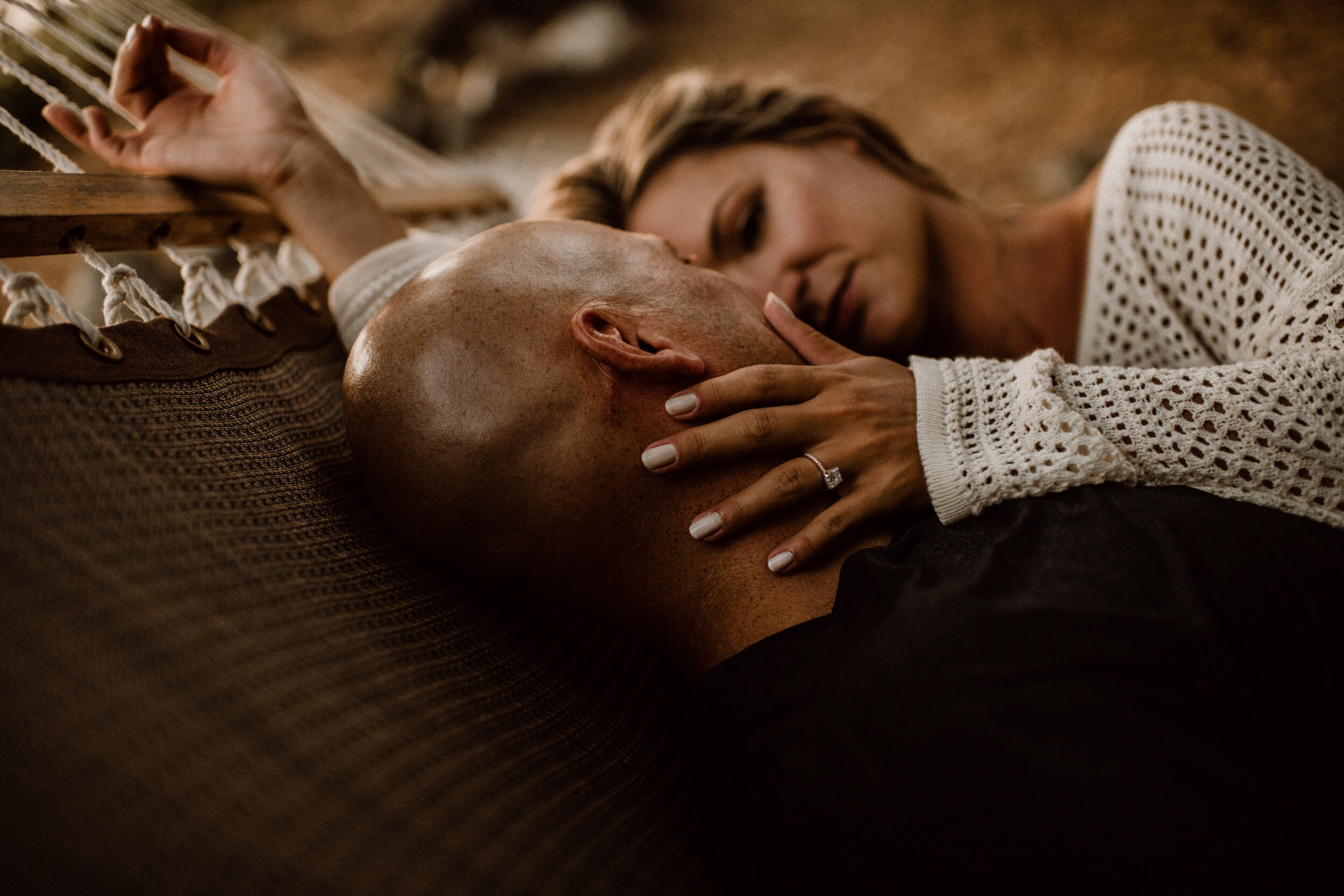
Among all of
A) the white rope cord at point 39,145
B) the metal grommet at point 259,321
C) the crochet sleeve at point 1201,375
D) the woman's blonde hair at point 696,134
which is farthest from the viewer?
the woman's blonde hair at point 696,134

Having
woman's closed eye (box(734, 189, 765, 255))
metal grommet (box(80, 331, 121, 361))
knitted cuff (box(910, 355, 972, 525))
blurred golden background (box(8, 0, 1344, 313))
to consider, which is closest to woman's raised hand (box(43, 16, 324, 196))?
blurred golden background (box(8, 0, 1344, 313))

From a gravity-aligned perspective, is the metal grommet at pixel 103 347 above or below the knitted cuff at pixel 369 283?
above

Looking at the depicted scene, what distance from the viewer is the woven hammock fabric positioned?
1.65 feet

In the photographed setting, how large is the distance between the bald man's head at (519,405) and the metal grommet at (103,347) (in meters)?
0.21

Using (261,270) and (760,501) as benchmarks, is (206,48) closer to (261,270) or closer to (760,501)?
(261,270)

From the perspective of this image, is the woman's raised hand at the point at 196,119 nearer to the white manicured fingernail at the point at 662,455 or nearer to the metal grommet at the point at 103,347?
the metal grommet at the point at 103,347

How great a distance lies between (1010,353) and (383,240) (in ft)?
3.87

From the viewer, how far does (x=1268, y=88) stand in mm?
2369

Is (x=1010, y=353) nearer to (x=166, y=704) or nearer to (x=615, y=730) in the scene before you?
(x=615, y=730)

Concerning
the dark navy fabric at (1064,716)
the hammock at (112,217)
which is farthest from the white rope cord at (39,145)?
the dark navy fabric at (1064,716)

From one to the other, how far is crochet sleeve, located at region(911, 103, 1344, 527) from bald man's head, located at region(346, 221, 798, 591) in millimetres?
285

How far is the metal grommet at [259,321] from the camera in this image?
0.92 meters

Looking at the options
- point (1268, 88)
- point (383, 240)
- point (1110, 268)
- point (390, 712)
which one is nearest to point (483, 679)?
point (390, 712)

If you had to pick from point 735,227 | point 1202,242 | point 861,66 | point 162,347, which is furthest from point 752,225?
point 861,66
